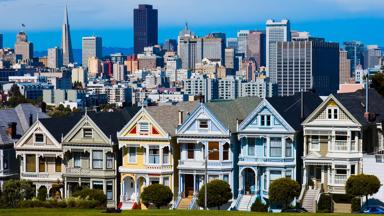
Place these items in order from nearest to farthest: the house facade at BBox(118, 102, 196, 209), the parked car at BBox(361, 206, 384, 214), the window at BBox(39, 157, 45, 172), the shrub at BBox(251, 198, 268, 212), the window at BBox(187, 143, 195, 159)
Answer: the parked car at BBox(361, 206, 384, 214) → the shrub at BBox(251, 198, 268, 212) → the window at BBox(187, 143, 195, 159) → the house facade at BBox(118, 102, 196, 209) → the window at BBox(39, 157, 45, 172)

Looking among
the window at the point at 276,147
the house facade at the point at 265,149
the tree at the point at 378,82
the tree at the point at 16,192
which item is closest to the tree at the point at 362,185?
the house facade at the point at 265,149

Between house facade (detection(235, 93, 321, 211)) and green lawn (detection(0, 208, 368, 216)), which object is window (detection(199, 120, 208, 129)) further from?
green lawn (detection(0, 208, 368, 216))

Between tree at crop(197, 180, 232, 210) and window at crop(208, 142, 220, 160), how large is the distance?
236 cm

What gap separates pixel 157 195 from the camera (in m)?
57.8

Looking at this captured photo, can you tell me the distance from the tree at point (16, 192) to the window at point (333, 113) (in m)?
17.6

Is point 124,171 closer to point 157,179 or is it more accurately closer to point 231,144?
point 157,179

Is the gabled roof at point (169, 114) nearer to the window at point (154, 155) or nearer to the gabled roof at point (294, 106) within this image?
the window at point (154, 155)

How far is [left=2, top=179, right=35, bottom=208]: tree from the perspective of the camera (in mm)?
60241

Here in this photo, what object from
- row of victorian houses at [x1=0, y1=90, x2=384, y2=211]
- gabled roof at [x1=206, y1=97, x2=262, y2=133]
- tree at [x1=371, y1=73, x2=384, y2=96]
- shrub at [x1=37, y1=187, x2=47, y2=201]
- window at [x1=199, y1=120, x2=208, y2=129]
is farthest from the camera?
tree at [x1=371, y1=73, x2=384, y2=96]

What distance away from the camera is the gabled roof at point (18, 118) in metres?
65.2

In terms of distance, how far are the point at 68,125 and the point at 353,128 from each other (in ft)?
58.5

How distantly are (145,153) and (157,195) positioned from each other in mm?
3486

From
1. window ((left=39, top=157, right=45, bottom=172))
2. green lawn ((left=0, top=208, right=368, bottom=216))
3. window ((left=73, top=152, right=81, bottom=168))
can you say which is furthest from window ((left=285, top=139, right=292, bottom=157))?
window ((left=39, top=157, right=45, bottom=172))

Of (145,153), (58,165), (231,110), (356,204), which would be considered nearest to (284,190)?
(356,204)
